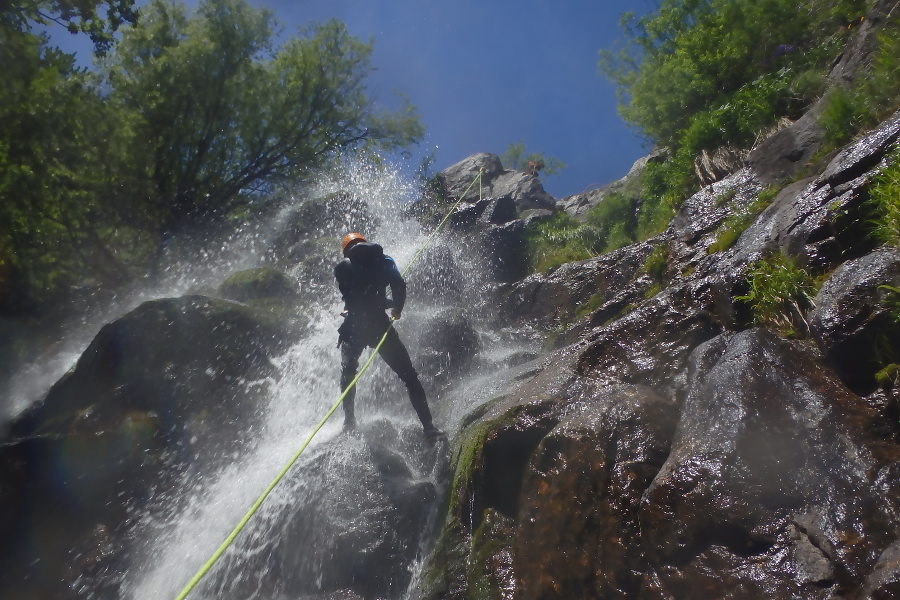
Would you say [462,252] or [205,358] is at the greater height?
[462,252]

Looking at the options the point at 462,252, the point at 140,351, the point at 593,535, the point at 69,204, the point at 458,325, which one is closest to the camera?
the point at 593,535

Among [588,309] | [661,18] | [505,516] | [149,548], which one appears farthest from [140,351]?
[661,18]

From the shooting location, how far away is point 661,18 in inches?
598

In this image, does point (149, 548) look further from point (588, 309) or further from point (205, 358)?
point (588, 309)

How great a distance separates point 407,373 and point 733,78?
9829 mm

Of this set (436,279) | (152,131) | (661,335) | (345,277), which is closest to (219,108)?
(152,131)

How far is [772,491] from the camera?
3.41m

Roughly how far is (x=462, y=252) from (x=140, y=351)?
843 cm

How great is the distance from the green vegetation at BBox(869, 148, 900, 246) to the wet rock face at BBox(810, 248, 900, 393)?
0.22m

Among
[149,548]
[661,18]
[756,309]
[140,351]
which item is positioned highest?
[661,18]

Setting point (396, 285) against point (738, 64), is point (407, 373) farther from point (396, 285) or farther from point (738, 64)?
point (738, 64)

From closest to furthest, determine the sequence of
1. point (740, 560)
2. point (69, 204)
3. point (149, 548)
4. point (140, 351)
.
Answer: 1. point (740, 560)
2. point (149, 548)
3. point (140, 351)
4. point (69, 204)

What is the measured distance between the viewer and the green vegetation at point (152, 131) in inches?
413

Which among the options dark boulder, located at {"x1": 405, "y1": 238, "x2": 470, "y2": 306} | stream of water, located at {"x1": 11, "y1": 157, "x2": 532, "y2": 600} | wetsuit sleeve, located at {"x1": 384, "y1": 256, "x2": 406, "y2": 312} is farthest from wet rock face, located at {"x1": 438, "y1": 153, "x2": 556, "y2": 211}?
wetsuit sleeve, located at {"x1": 384, "y1": 256, "x2": 406, "y2": 312}
